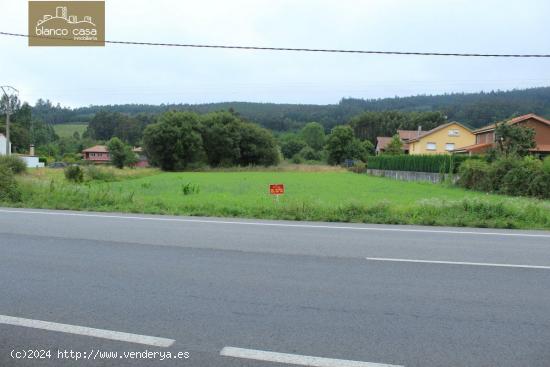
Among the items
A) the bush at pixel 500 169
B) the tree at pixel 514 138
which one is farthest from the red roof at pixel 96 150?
the bush at pixel 500 169

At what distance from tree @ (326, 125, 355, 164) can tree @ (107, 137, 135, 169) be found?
41.2m

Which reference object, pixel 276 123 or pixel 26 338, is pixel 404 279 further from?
pixel 276 123

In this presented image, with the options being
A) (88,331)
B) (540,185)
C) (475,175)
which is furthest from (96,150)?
(88,331)

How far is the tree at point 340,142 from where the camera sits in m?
98.0

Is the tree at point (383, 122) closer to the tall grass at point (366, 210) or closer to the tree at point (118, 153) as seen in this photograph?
the tree at point (118, 153)

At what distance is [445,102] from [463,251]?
144m

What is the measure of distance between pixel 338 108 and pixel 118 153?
103 m

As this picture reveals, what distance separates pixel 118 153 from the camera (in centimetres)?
8150

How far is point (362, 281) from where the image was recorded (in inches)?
251

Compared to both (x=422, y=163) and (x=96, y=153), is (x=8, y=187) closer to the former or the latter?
(x=422, y=163)

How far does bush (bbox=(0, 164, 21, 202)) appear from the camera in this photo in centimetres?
1798

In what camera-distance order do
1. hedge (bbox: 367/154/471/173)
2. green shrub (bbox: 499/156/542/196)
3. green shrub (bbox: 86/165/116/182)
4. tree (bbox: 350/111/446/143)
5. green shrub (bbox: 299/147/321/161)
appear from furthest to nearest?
tree (bbox: 350/111/446/143), green shrub (bbox: 299/147/321/161), green shrub (bbox: 86/165/116/182), hedge (bbox: 367/154/471/173), green shrub (bbox: 499/156/542/196)

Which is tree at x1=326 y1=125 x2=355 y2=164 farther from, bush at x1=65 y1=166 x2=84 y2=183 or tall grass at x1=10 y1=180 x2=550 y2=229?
tall grass at x1=10 y1=180 x2=550 y2=229

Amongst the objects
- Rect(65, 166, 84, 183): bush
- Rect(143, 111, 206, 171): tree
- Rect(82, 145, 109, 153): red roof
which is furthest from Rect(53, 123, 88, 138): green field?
Rect(65, 166, 84, 183): bush
